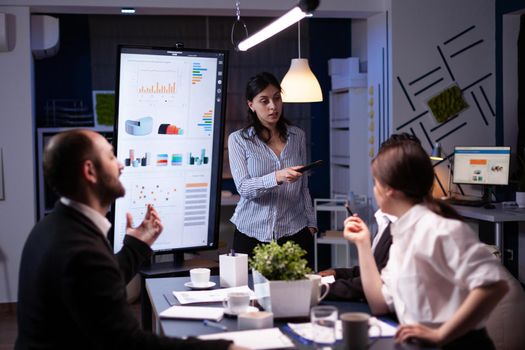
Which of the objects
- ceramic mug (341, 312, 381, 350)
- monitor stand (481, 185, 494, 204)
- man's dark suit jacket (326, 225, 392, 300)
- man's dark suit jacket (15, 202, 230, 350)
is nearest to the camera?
man's dark suit jacket (15, 202, 230, 350)

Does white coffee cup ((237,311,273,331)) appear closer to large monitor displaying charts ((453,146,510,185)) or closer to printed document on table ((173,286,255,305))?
printed document on table ((173,286,255,305))

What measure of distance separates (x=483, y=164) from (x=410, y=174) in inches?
149

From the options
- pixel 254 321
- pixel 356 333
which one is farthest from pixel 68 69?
pixel 356 333

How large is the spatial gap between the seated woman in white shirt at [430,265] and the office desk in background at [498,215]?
9.37ft

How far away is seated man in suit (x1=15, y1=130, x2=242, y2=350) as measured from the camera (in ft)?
5.70

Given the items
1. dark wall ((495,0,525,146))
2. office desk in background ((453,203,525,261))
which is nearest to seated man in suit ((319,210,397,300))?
office desk in background ((453,203,525,261))

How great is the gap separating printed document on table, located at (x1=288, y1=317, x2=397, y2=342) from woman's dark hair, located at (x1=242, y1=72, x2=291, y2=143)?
1706 millimetres

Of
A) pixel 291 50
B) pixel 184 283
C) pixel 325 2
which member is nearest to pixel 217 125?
pixel 184 283

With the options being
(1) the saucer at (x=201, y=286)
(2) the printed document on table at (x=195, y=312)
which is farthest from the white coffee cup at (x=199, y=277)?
(2) the printed document on table at (x=195, y=312)

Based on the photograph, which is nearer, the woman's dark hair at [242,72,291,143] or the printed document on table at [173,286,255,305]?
the printed document on table at [173,286,255,305]

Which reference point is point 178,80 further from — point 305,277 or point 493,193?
point 493,193

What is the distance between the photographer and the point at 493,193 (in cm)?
588

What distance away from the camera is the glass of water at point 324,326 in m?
1.87

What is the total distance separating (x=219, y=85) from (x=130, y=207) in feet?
2.57
